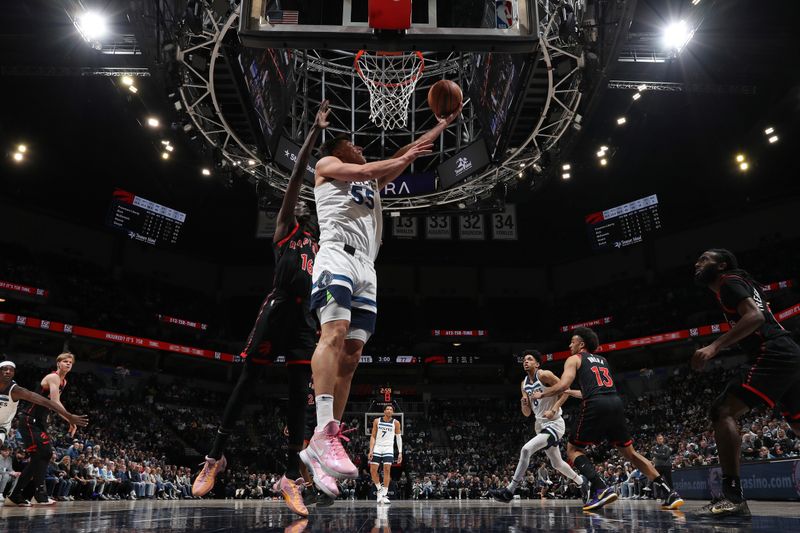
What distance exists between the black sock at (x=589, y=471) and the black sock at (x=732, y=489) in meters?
1.91

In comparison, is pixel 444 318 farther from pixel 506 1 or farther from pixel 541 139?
pixel 506 1

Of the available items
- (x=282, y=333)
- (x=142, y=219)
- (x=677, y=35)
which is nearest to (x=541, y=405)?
(x=282, y=333)

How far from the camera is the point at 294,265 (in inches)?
174

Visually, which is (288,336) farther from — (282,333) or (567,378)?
(567,378)

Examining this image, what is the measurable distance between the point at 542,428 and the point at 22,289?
25986mm

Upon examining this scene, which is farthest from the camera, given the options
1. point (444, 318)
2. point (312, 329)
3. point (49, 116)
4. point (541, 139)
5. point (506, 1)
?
point (444, 318)

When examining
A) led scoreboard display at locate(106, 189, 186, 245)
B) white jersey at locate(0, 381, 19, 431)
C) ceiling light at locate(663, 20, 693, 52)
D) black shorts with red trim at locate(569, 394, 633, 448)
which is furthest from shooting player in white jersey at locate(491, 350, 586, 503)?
led scoreboard display at locate(106, 189, 186, 245)

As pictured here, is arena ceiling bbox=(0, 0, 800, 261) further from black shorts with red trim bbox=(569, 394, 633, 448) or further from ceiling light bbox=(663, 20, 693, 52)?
black shorts with red trim bbox=(569, 394, 633, 448)

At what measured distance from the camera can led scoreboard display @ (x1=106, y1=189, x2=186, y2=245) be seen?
2416 centimetres

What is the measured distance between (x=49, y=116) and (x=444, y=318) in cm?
2278

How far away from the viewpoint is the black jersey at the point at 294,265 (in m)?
4.36

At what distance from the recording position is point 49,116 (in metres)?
21.9

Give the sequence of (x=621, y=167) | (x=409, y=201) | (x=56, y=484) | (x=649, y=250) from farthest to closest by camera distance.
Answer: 1. (x=649, y=250)
2. (x=621, y=167)
3. (x=409, y=201)
4. (x=56, y=484)

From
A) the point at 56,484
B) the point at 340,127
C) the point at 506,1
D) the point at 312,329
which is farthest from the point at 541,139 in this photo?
the point at 56,484
